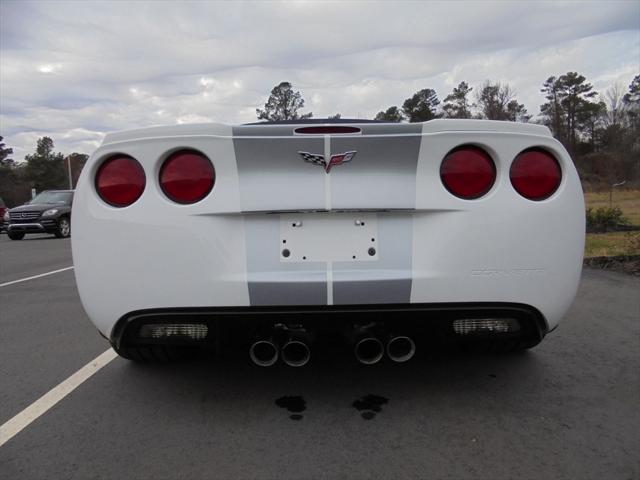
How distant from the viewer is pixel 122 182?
213 cm

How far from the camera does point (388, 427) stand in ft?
7.33

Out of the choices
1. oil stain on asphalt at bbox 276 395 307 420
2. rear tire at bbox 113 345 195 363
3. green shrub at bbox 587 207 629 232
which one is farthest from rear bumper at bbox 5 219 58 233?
oil stain on asphalt at bbox 276 395 307 420

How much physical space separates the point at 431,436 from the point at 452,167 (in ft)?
3.85

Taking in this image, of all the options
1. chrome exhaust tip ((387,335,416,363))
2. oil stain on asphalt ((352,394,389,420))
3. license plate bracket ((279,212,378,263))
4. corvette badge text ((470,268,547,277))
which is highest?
license plate bracket ((279,212,378,263))

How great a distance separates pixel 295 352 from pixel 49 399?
145 cm

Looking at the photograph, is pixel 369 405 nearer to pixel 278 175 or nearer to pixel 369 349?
pixel 369 349

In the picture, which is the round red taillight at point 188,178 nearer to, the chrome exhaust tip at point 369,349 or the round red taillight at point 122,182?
the round red taillight at point 122,182

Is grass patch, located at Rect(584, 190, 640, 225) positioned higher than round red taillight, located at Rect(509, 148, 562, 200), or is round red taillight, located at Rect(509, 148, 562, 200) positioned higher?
round red taillight, located at Rect(509, 148, 562, 200)

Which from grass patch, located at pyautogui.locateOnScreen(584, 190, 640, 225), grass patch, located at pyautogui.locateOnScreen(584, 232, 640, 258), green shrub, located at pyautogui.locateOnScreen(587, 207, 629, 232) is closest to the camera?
grass patch, located at pyautogui.locateOnScreen(584, 232, 640, 258)

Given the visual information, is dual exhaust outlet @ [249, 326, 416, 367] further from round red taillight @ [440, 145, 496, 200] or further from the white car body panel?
round red taillight @ [440, 145, 496, 200]

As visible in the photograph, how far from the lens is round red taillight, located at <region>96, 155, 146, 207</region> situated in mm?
2121

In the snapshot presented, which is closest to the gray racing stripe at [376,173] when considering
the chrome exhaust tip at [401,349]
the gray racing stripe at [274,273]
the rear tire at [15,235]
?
the gray racing stripe at [274,273]

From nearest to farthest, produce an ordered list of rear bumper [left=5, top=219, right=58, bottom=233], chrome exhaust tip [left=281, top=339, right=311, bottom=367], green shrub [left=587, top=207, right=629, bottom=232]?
chrome exhaust tip [left=281, top=339, right=311, bottom=367] → green shrub [left=587, top=207, right=629, bottom=232] → rear bumper [left=5, top=219, right=58, bottom=233]

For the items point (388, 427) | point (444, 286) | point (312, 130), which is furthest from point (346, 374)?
point (312, 130)
